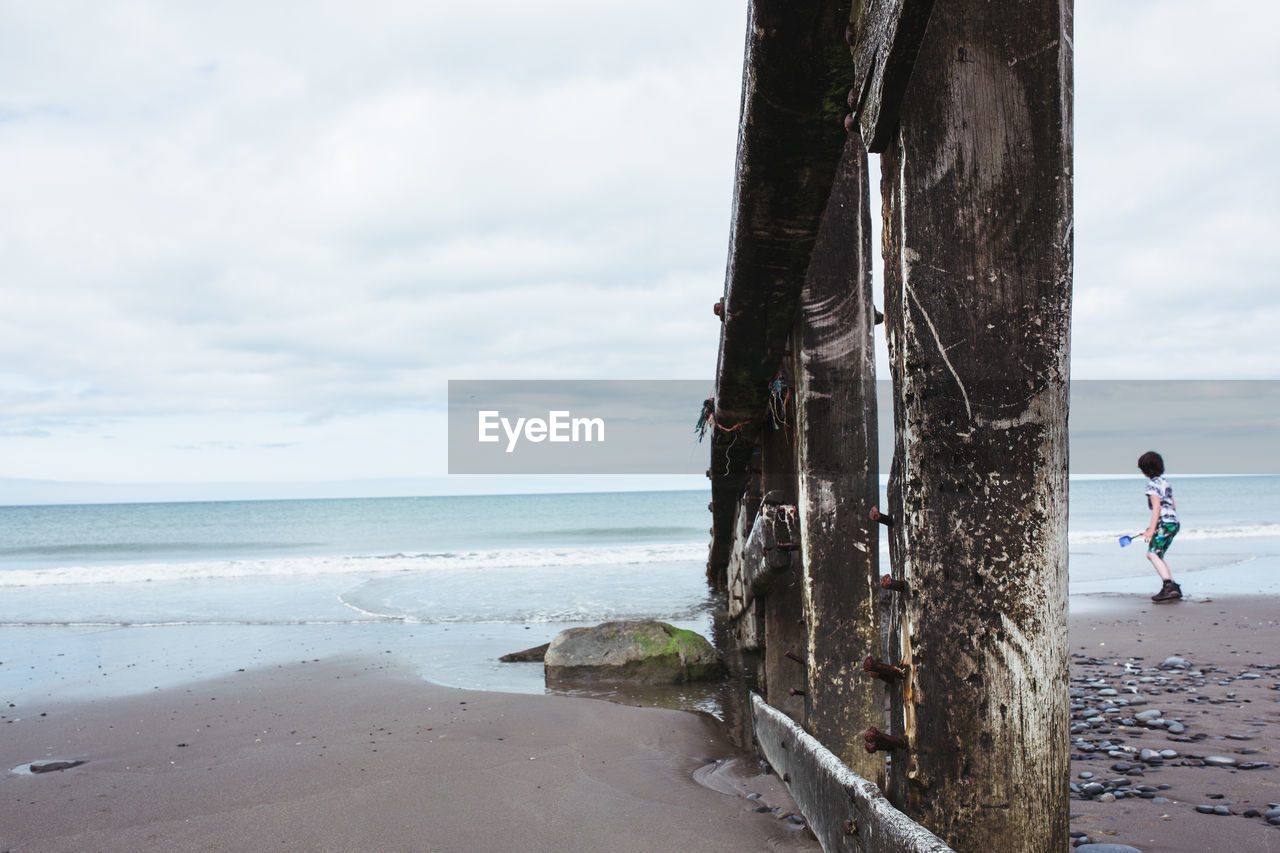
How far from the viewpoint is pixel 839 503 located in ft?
11.8

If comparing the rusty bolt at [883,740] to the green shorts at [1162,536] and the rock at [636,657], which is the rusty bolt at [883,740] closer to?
the rock at [636,657]

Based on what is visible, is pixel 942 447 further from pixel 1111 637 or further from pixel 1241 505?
pixel 1241 505

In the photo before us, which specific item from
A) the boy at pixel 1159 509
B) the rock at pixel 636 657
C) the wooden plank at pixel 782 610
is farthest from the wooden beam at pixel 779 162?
the boy at pixel 1159 509

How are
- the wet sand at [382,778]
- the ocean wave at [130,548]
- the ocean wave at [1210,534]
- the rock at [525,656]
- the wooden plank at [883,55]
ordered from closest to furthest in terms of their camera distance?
the wooden plank at [883,55], the wet sand at [382,778], the rock at [525,656], the ocean wave at [1210,534], the ocean wave at [130,548]

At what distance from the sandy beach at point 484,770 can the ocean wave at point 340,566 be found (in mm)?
13674

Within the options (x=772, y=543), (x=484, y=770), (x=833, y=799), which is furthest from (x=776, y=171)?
(x=484, y=770)

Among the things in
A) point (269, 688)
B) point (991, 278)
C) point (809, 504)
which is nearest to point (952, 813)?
point (991, 278)

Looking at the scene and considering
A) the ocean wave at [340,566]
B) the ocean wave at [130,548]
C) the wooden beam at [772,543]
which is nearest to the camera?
the wooden beam at [772,543]

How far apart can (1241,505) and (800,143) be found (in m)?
55.6

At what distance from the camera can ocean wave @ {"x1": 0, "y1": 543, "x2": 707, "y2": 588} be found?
64.5 ft

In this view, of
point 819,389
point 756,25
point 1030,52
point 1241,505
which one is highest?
point 756,25

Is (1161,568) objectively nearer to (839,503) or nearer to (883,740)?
(839,503)

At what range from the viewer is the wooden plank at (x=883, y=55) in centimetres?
160

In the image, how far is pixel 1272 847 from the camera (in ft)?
10.0
